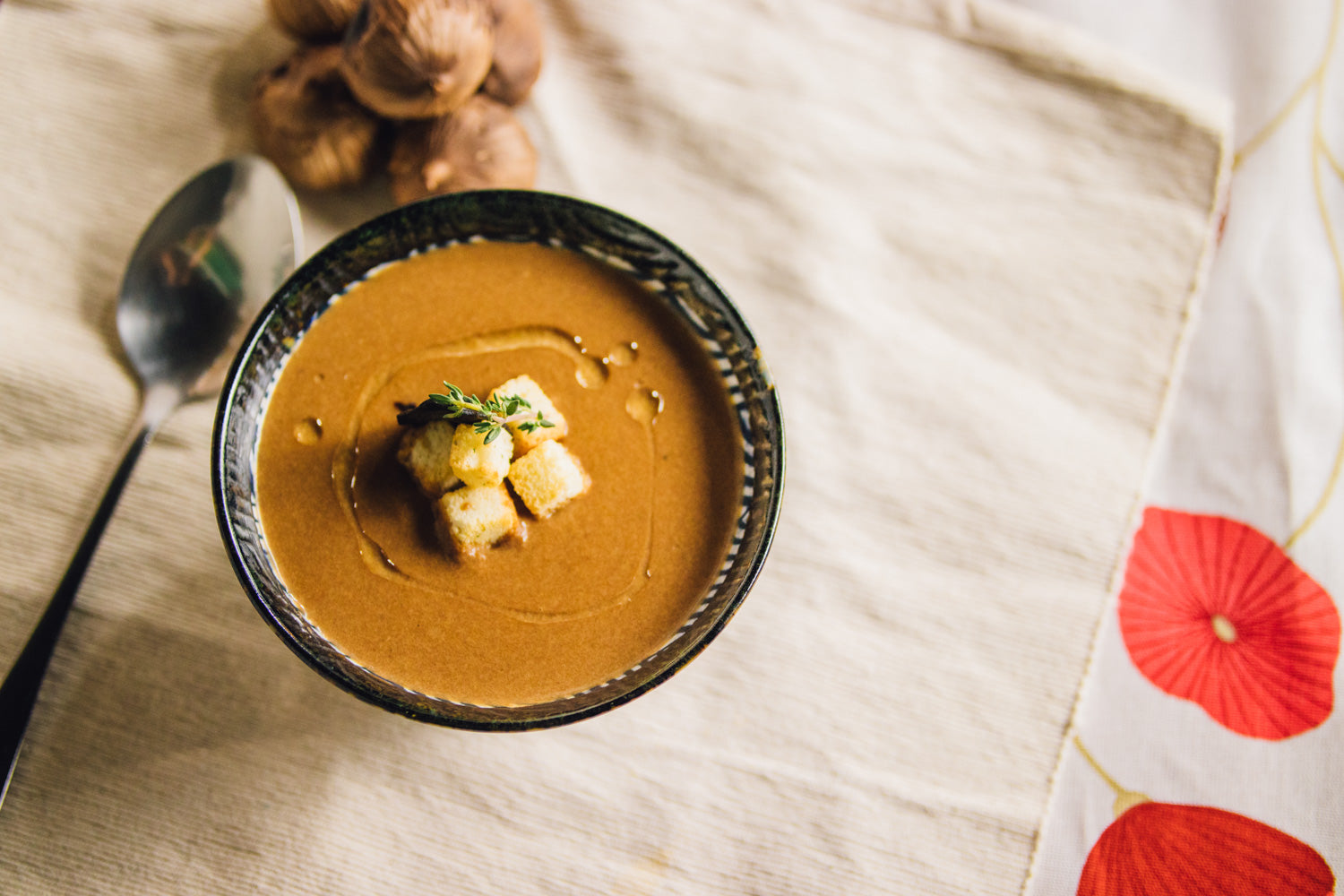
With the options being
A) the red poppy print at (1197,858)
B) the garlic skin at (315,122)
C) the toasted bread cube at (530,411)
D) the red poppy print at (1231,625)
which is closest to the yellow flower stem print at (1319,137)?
the red poppy print at (1231,625)

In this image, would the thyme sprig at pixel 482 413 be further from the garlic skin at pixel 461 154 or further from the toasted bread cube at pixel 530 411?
the garlic skin at pixel 461 154

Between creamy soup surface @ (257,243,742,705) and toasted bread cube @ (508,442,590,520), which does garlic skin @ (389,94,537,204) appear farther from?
toasted bread cube @ (508,442,590,520)

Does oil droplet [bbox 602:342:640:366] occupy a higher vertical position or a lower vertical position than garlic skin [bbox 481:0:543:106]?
lower

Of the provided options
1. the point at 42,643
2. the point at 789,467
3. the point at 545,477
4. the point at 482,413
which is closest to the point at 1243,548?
the point at 789,467

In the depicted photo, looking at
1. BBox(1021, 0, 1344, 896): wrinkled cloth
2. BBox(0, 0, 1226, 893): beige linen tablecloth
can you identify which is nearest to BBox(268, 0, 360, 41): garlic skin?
BBox(0, 0, 1226, 893): beige linen tablecloth

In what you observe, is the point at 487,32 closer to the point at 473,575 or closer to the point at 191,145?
the point at 191,145
